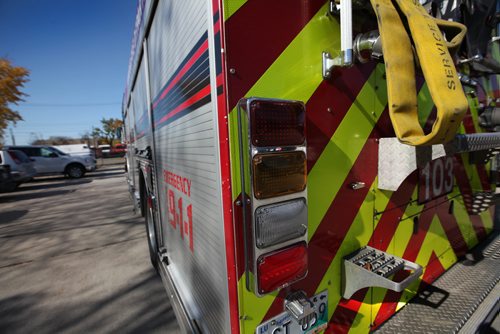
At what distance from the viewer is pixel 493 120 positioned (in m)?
2.08

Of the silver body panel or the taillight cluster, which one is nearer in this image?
the taillight cluster

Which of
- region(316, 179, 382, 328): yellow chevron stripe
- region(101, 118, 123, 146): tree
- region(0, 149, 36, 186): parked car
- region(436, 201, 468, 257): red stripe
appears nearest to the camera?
region(316, 179, 382, 328): yellow chevron stripe

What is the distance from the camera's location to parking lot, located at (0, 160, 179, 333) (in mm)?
2383

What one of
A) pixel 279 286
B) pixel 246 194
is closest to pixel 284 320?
pixel 279 286

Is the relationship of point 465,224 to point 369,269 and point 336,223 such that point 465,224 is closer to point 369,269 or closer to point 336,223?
point 369,269

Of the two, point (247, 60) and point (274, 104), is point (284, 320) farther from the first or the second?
point (247, 60)

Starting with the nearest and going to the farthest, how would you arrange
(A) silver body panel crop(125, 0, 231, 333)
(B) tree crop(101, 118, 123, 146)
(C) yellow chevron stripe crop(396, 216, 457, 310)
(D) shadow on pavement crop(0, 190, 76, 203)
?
(A) silver body panel crop(125, 0, 231, 333) → (C) yellow chevron stripe crop(396, 216, 457, 310) → (D) shadow on pavement crop(0, 190, 76, 203) → (B) tree crop(101, 118, 123, 146)

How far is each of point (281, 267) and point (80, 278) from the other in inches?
126

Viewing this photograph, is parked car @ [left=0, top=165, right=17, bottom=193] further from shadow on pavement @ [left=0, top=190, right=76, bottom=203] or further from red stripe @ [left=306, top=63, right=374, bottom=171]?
red stripe @ [left=306, top=63, right=374, bottom=171]

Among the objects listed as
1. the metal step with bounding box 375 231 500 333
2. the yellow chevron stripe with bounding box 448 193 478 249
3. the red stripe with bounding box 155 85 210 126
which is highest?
the red stripe with bounding box 155 85 210 126

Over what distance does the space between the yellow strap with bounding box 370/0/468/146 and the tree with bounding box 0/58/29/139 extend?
1897cm

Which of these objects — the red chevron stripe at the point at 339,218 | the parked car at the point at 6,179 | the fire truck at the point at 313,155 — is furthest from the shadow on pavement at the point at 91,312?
the parked car at the point at 6,179

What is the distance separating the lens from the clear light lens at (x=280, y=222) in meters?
0.91

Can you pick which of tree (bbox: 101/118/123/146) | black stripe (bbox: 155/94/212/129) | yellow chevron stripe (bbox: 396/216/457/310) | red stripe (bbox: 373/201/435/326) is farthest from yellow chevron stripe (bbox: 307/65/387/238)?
tree (bbox: 101/118/123/146)
